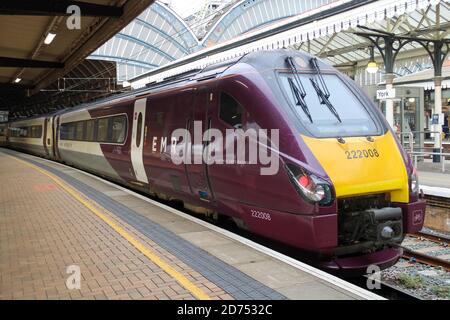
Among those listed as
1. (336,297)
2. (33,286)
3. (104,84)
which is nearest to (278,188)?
(336,297)

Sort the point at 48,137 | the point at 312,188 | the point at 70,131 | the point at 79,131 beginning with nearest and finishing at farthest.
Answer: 1. the point at 312,188
2. the point at 79,131
3. the point at 70,131
4. the point at 48,137

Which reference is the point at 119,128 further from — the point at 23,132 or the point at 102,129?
the point at 23,132

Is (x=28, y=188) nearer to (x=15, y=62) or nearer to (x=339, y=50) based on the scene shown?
(x=15, y=62)

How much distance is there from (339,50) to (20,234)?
1706 centimetres

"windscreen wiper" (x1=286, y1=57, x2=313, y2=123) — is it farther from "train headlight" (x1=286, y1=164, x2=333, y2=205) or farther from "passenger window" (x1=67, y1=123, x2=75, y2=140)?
"passenger window" (x1=67, y1=123, x2=75, y2=140)

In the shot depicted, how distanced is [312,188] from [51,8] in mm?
9426

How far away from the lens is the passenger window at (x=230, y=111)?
599 cm

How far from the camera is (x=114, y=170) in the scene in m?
11.6

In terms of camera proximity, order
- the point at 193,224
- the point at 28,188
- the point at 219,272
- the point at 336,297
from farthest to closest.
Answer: the point at 28,188 → the point at 193,224 → the point at 219,272 → the point at 336,297

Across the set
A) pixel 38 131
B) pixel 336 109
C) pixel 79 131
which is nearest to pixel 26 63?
pixel 38 131

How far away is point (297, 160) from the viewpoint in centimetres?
511

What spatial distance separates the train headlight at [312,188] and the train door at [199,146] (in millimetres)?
1875

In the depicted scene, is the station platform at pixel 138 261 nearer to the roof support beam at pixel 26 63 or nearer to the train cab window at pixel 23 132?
the roof support beam at pixel 26 63

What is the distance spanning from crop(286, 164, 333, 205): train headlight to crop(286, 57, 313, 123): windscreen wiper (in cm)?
90
